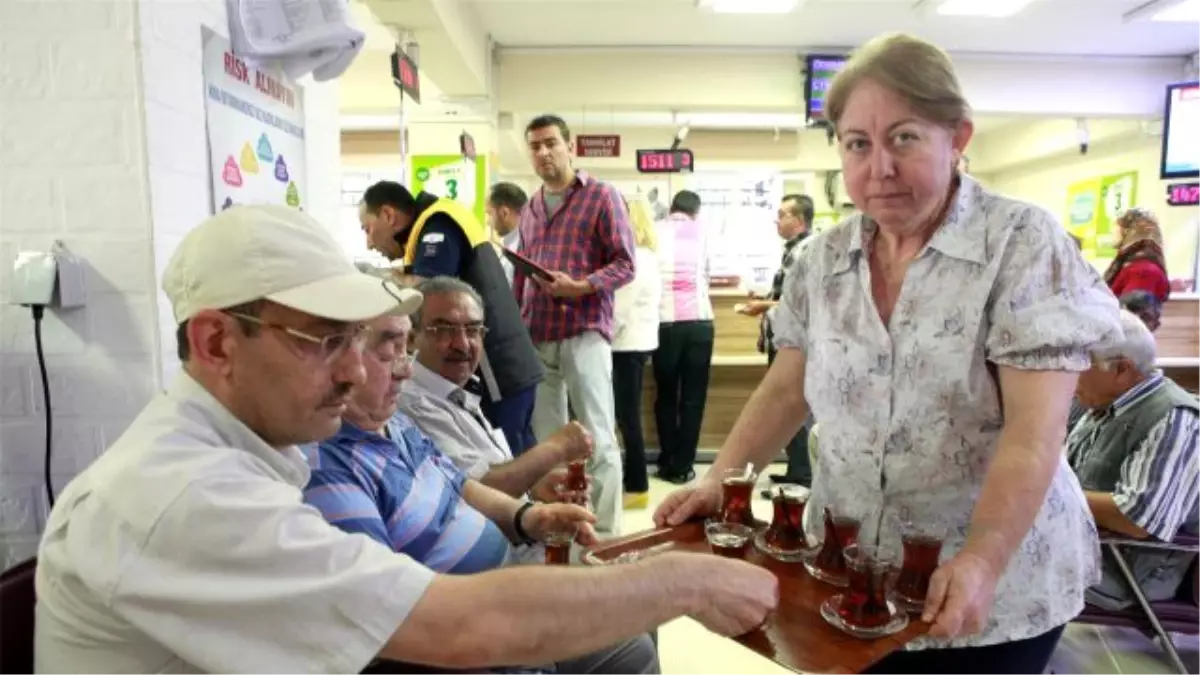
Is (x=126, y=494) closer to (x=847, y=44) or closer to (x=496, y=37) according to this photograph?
(x=496, y=37)

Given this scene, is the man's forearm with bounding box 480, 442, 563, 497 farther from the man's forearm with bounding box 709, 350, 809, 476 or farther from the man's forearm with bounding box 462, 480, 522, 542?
the man's forearm with bounding box 709, 350, 809, 476

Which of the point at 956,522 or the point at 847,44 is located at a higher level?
the point at 847,44

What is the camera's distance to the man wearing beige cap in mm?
725

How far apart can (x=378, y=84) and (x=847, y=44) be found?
14.4ft

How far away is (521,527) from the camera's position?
66.6 inches

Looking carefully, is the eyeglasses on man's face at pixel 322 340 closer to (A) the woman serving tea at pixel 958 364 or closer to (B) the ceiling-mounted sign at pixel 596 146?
(A) the woman serving tea at pixel 958 364

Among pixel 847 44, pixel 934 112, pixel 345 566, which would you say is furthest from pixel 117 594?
pixel 847 44

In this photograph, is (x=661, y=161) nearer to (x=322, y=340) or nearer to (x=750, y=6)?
(x=750, y=6)

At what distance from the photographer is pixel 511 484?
1930 millimetres

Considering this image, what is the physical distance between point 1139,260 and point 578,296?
12.0ft

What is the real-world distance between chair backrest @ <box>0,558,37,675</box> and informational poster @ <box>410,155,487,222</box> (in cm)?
504

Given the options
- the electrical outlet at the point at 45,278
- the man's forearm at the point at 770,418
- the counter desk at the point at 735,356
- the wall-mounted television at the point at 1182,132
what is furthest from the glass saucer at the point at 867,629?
the wall-mounted television at the point at 1182,132

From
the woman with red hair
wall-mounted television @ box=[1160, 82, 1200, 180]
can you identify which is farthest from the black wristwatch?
wall-mounted television @ box=[1160, 82, 1200, 180]

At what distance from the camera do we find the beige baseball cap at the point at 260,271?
90 centimetres
